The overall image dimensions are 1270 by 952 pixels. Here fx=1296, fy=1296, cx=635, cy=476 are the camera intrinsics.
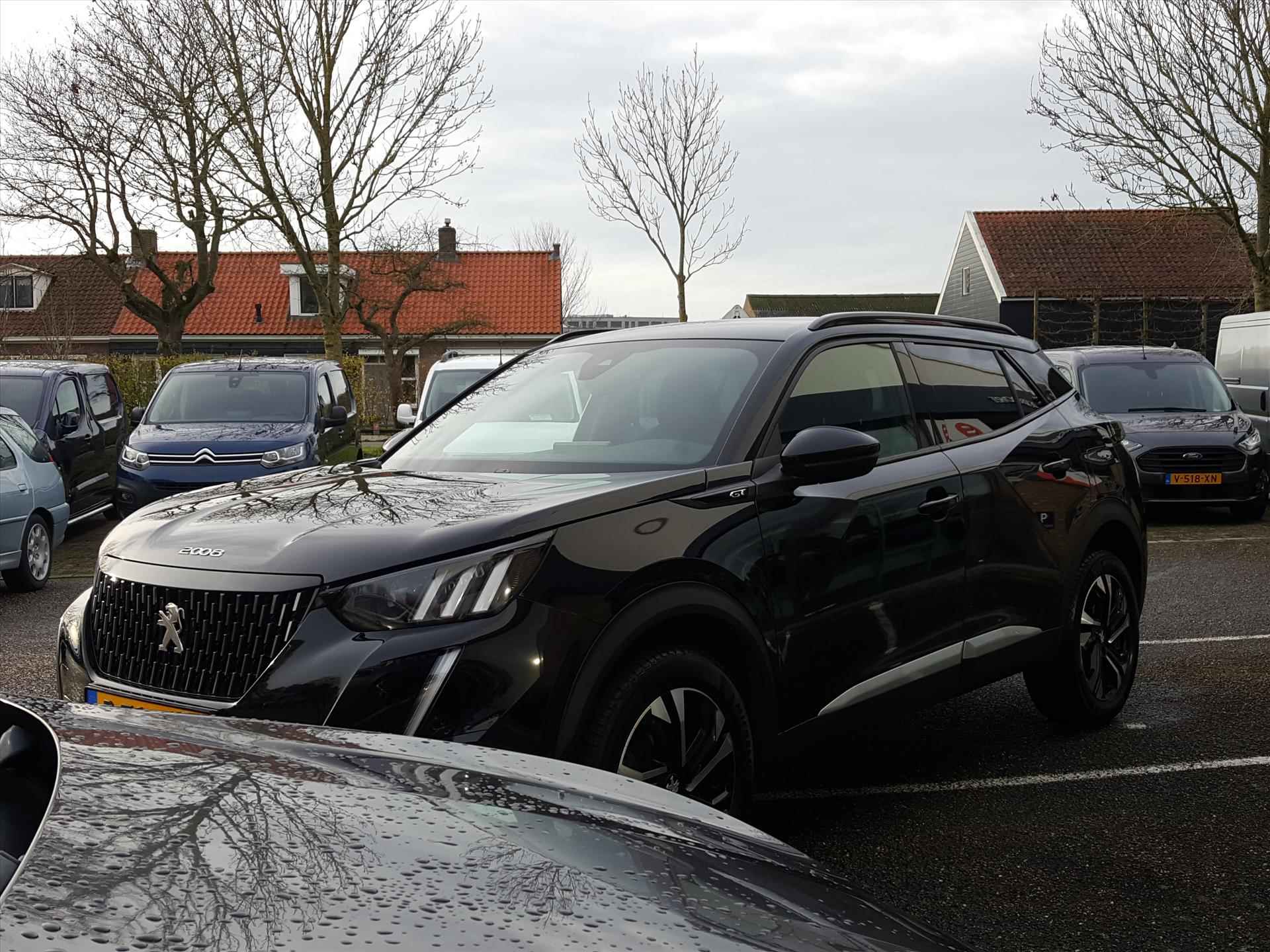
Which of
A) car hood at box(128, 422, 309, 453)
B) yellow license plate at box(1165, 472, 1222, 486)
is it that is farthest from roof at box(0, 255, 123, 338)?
yellow license plate at box(1165, 472, 1222, 486)

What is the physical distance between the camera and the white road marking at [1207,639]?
762 centimetres

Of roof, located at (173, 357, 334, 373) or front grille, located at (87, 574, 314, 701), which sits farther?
roof, located at (173, 357, 334, 373)

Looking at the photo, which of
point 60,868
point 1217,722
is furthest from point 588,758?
point 1217,722

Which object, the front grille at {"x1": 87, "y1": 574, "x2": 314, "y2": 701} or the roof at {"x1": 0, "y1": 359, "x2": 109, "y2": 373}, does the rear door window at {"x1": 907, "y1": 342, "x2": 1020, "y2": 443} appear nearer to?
the front grille at {"x1": 87, "y1": 574, "x2": 314, "y2": 701}

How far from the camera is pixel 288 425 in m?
13.8

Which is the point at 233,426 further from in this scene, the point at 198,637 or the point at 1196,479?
the point at 198,637

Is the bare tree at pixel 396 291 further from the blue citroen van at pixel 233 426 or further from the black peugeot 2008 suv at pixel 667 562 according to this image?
the black peugeot 2008 suv at pixel 667 562

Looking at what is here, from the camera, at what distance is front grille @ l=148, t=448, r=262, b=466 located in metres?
12.9

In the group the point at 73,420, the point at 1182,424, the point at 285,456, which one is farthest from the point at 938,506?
the point at 73,420

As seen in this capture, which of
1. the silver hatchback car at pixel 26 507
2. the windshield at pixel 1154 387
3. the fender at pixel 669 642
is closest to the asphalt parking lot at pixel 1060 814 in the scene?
the fender at pixel 669 642

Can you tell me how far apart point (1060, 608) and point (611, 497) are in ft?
8.13

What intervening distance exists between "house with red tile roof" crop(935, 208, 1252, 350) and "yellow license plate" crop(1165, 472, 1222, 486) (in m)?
25.0

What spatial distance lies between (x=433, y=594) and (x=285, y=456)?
10.3 m

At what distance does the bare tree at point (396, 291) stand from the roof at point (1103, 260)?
58.0 ft
